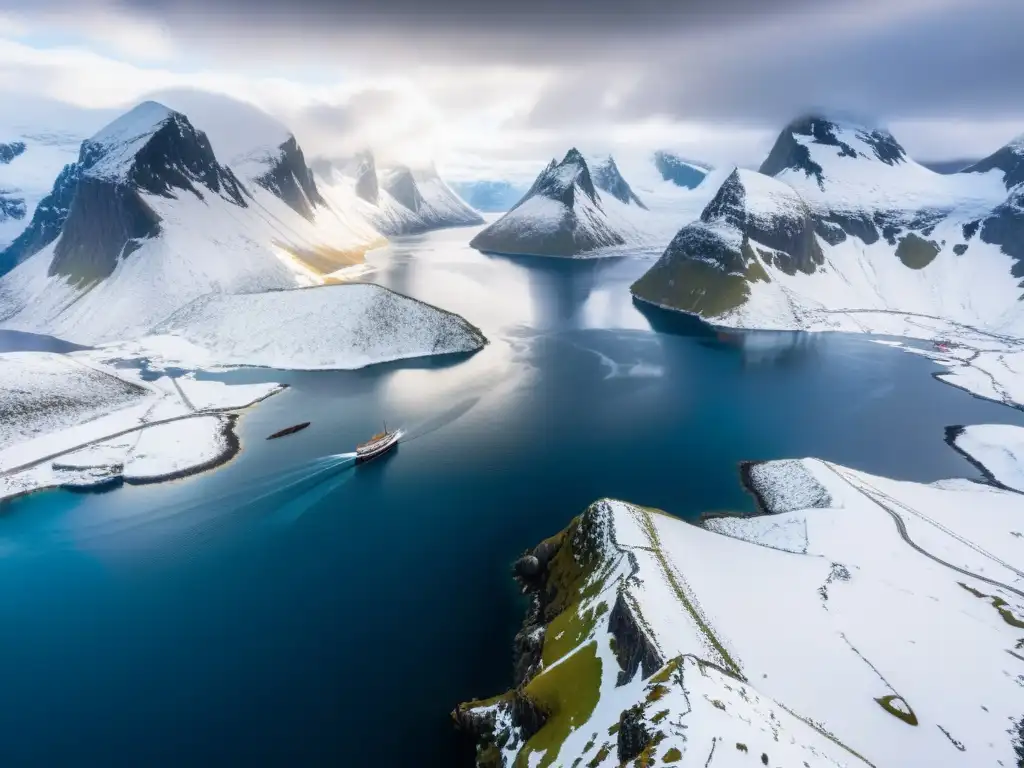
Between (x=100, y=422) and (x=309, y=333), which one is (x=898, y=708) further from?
(x=309, y=333)

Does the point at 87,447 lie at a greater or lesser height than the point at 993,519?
greater

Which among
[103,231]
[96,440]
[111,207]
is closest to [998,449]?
[96,440]

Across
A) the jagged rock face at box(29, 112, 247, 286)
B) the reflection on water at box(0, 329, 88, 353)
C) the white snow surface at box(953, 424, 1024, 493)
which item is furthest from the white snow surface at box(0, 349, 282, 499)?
the white snow surface at box(953, 424, 1024, 493)

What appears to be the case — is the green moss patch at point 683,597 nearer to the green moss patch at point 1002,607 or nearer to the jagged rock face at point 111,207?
the green moss patch at point 1002,607

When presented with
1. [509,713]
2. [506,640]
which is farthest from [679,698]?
[506,640]

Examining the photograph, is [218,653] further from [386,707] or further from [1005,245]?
[1005,245]

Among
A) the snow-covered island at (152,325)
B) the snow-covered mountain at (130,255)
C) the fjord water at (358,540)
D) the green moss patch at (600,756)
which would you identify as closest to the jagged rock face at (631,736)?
the green moss patch at (600,756)

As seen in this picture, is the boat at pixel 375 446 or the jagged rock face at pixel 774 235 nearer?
the boat at pixel 375 446
